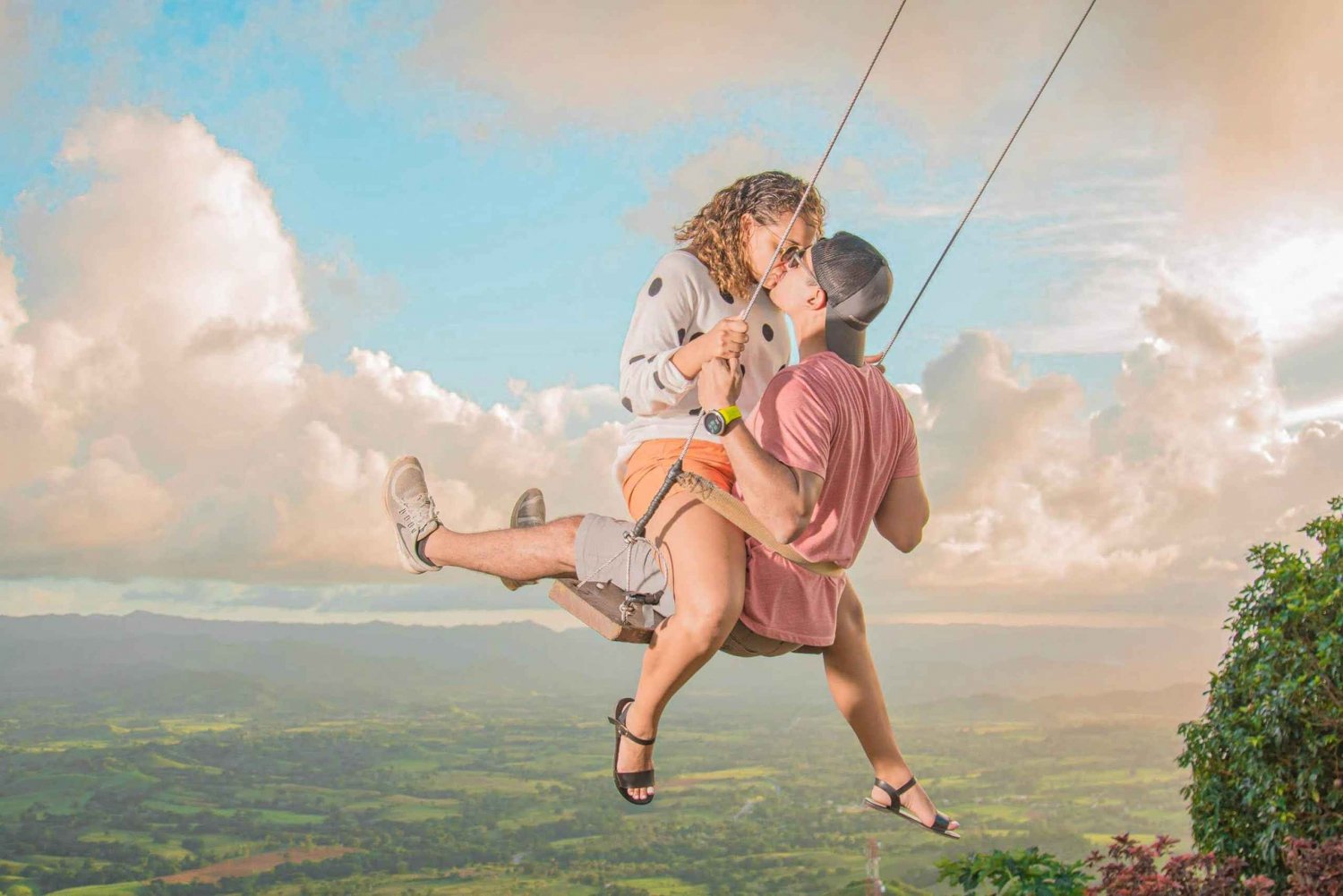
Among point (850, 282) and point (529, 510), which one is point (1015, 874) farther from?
point (850, 282)

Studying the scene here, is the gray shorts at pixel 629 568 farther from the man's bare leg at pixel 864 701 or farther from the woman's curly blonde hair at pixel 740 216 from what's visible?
the woman's curly blonde hair at pixel 740 216

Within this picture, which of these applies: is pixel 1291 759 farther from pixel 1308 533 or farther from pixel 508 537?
pixel 508 537

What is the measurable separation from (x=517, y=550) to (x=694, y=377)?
740 mm

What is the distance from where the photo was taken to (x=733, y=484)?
12.5 feet

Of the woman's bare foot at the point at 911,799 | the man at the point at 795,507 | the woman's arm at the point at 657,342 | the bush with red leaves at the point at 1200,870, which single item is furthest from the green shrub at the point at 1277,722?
the woman's arm at the point at 657,342

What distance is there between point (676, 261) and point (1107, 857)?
5263 millimetres

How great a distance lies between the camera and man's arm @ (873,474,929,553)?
13.1 feet

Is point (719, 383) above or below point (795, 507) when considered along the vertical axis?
above

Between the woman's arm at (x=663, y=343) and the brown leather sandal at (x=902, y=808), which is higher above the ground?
the woman's arm at (x=663, y=343)

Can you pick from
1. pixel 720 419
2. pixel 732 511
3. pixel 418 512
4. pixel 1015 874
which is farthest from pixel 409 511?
pixel 1015 874

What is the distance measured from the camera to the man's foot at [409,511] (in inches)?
166

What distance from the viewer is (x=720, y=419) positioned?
337 cm

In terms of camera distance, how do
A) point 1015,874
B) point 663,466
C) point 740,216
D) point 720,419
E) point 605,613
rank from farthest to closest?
1. point 1015,874
2. point 740,216
3. point 663,466
4. point 605,613
5. point 720,419

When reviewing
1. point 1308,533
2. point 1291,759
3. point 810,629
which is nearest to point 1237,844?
point 1291,759
